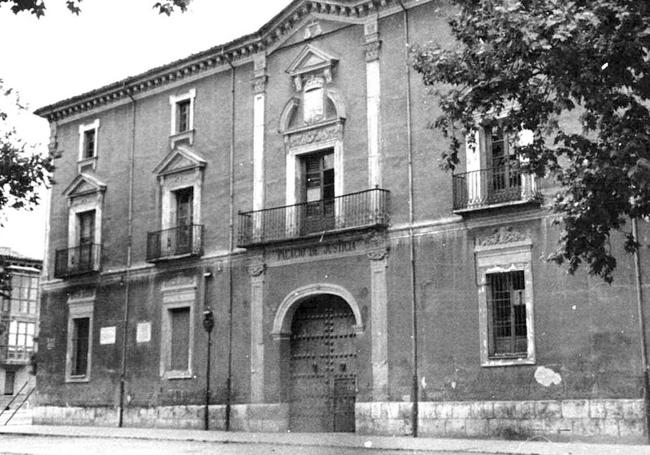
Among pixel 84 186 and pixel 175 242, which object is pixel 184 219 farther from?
pixel 84 186

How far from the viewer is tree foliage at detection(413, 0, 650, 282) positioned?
37.0 feet

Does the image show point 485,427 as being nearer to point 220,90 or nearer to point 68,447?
point 68,447

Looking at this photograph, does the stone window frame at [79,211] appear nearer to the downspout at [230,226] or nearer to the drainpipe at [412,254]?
the downspout at [230,226]

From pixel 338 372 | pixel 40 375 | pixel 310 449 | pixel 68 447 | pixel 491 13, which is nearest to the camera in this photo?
pixel 491 13

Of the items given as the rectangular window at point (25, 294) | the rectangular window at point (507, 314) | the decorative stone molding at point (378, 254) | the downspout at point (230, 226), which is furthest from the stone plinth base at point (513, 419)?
the rectangular window at point (25, 294)

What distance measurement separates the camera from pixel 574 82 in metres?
11.5

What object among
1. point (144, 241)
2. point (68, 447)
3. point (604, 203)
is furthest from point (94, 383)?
point (604, 203)

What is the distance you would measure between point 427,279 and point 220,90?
9216mm

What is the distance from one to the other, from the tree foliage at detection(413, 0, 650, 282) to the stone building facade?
520 cm

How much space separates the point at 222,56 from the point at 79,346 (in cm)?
1048

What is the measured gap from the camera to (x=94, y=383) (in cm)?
2725

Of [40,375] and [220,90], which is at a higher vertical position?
[220,90]

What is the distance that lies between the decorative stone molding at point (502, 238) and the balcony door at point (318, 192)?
4.15 m

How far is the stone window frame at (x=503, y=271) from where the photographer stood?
1866cm
